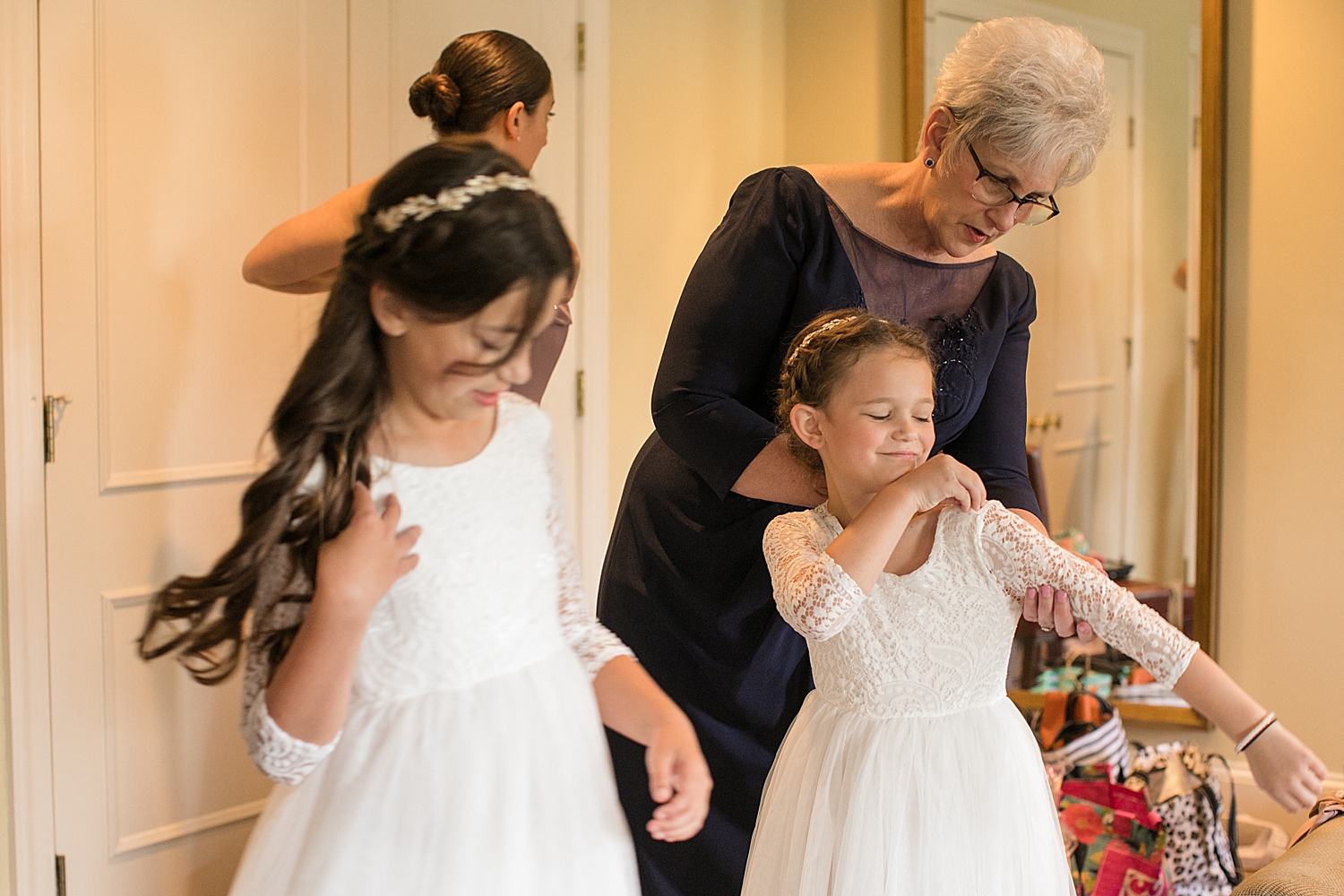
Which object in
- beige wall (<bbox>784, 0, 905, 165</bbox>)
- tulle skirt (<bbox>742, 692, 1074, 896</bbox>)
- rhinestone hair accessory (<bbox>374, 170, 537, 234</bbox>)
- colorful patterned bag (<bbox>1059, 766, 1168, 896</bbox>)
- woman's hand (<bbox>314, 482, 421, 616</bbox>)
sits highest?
beige wall (<bbox>784, 0, 905, 165</bbox>)

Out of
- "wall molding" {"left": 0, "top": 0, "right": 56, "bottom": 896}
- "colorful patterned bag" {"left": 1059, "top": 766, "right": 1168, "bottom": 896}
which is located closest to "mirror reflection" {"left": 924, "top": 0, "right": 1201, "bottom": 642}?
"colorful patterned bag" {"left": 1059, "top": 766, "right": 1168, "bottom": 896}

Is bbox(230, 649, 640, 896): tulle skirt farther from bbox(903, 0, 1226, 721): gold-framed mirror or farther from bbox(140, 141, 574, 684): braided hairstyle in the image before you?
bbox(903, 0, 1226, 721): gold-framed mirror

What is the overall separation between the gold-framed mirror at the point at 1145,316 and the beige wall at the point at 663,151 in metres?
0.75

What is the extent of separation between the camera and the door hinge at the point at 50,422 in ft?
6.98

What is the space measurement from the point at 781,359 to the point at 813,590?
37 centimetres

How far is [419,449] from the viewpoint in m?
1.10

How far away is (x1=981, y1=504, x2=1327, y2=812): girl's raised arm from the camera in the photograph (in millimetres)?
1237

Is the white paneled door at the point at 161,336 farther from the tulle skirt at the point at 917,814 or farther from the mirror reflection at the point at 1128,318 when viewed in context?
the mirror reflection at the point at 1128,318

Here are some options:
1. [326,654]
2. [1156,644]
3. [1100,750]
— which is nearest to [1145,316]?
[1100,750]

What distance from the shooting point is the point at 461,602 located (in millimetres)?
1090

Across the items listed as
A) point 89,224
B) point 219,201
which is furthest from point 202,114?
point 89,224

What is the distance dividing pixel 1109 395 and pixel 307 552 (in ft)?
8.36

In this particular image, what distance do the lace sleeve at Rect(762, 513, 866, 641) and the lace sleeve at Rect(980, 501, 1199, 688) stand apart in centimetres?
20

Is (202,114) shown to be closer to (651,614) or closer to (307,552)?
(651,614)
